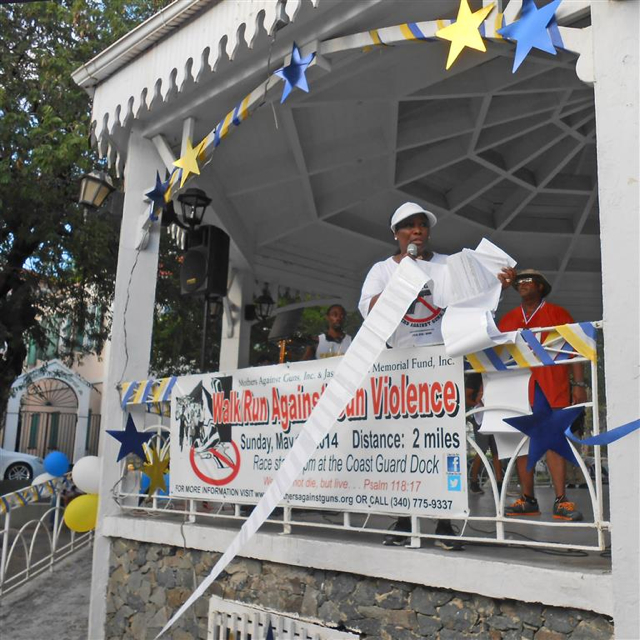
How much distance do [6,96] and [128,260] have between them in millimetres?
6547

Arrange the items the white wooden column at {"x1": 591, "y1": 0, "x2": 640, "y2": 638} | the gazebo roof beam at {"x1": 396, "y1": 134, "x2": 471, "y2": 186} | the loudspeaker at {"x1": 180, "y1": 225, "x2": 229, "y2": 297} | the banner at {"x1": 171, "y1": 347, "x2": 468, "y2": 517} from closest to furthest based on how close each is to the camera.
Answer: the white wooden column at {"x1": 591, "y1": 0, "x2": 640, "y2": 638} < the banner at {"x1": 171, "y1": 347, "x2": 468, "y2": 517} < the loudspeaker at {"x1": 180, "y1": 225, "x2": 229, "y2": 297} < the gazebo roof beam at {"x1": 396, "y1": 134, "x2": 471, "y2": 186}

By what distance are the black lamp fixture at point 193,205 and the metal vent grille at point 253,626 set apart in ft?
12.4

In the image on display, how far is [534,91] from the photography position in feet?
20.8

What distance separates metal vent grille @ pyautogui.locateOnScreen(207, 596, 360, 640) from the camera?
4.06m

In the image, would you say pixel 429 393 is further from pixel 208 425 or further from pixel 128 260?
pixel 128 260

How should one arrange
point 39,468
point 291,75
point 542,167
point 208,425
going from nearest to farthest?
point 291,75 < point 208,425 < point 542,167 < point 39,468

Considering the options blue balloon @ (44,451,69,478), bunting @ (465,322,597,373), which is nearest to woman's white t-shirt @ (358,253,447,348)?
bunting @ (465,322,597,373)

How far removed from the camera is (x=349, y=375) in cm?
371

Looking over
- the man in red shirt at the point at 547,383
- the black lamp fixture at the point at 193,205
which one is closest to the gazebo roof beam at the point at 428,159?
the black lamp fixture at the point at 193,205

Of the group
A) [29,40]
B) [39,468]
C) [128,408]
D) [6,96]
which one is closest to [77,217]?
[6,96]

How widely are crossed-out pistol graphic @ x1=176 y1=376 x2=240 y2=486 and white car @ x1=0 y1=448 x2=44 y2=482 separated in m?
18.2

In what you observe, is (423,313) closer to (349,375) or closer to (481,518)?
(349,375)

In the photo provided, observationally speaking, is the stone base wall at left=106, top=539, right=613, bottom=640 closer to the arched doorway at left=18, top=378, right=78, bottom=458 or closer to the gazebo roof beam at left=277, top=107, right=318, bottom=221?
the gazebo roof beam at left=277, top=107, right=318, bottom=221

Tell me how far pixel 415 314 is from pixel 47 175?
8.59m
